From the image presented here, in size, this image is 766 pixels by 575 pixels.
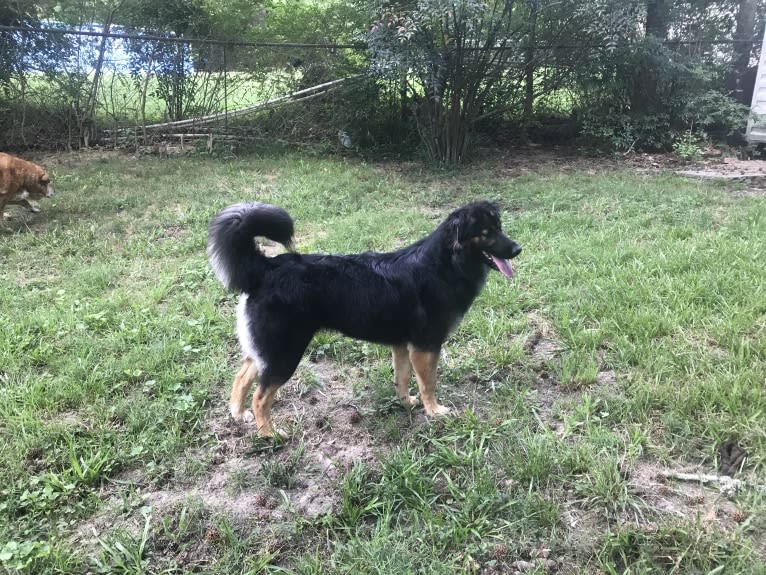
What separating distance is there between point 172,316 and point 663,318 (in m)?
3.34

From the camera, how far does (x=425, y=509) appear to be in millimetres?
2125

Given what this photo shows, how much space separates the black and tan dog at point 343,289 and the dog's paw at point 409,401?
0.12 metres

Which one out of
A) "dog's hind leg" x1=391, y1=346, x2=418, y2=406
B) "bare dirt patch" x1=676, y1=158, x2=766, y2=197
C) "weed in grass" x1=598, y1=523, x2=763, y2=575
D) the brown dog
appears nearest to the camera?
"weed in grass" x1=598, y1=523, x2=763, y2=575

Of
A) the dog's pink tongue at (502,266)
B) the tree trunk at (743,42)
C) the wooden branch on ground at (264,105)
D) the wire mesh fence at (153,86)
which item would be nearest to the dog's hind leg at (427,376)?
the dog's pink tongue at (502,266)

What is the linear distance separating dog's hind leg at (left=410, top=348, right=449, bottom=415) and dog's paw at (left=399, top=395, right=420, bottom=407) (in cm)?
9

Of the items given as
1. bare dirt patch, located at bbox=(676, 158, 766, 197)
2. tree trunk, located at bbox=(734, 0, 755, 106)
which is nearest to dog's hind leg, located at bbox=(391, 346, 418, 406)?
bare dirt patch, located at bbox=(676, 158, 766, 197)

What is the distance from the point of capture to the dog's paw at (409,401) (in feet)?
9.52

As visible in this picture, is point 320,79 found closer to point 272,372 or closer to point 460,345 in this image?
point 460,345

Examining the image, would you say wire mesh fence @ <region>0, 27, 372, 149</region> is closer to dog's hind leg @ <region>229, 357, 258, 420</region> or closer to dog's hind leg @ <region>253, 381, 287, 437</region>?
dog's hind leg @ <region>229, 357, 258, 420</region>

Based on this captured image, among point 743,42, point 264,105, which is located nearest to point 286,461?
point 264,105

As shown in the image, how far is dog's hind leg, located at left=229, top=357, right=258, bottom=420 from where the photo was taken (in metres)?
2.72

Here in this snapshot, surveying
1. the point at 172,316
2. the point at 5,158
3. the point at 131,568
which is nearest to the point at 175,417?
the point at 131,568

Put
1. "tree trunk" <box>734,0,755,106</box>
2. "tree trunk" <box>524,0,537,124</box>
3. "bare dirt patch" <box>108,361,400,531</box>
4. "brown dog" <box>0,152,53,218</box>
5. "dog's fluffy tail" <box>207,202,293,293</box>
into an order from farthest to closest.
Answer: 1. "tree trunk" <box>734,0,755,106</box>
2. "tree trunk" <box>524,0,537,124</box>
3. "brown dog" <box>0,152,53,218</box>
4. "dog's fluffy tail" <box>207,202,293,293</box>
5. "bare dirt patch" <box>108,361,400,531</box>

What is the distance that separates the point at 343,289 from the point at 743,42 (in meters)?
10.3
